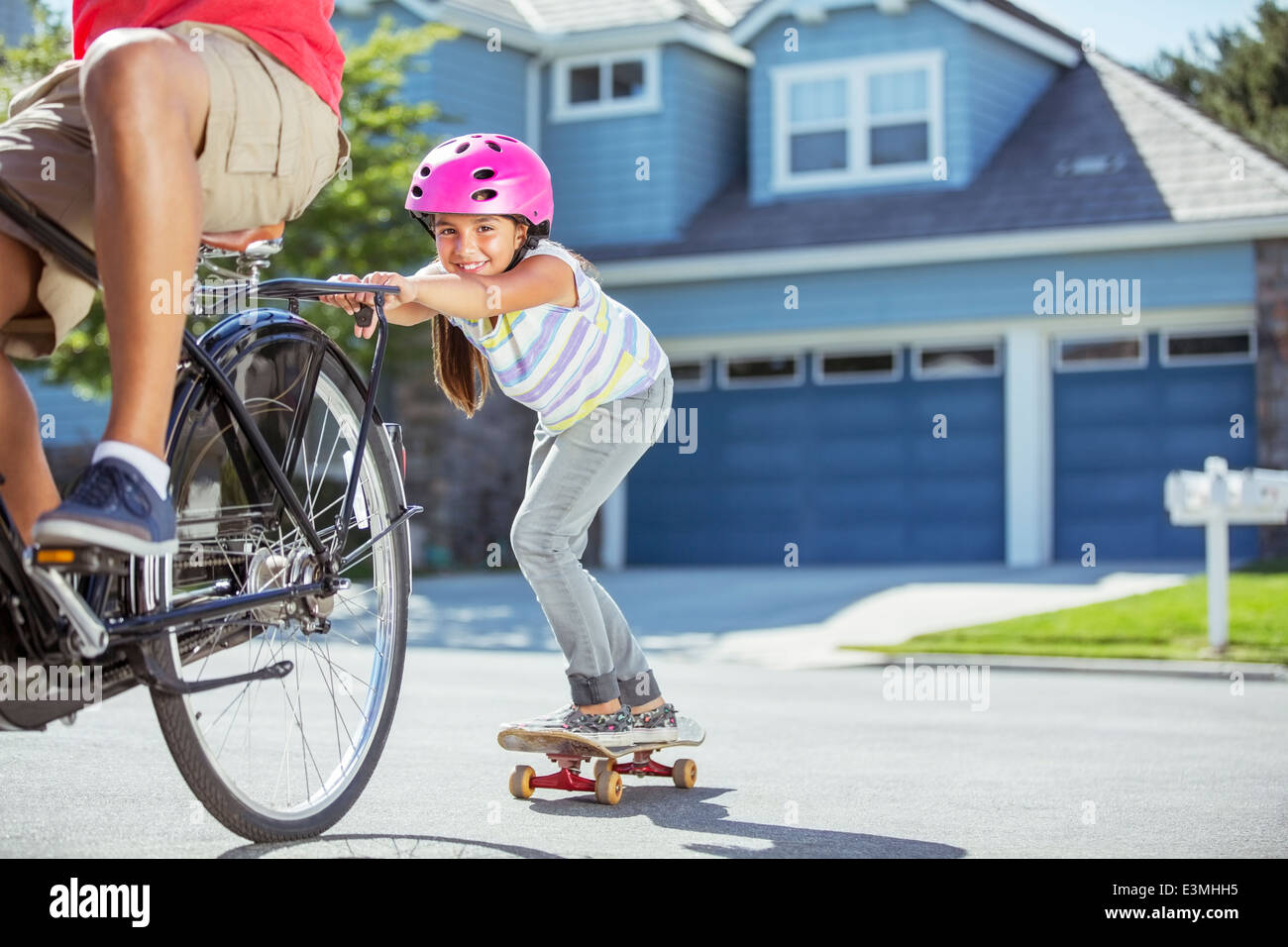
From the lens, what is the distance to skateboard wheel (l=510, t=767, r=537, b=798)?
529 centimetres

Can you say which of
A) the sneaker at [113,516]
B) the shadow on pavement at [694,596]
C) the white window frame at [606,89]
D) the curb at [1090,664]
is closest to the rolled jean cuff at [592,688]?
the sneaker at [113,516]

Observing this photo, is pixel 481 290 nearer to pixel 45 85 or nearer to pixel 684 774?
pixel 45 85

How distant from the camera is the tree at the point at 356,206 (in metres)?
18.2

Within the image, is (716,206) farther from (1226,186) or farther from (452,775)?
(452,775)

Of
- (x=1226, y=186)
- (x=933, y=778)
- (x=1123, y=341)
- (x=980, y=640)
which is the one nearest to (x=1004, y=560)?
(x=1123, y=341)

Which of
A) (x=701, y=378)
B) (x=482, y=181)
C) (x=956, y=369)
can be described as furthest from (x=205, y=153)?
(x=701, y=378)

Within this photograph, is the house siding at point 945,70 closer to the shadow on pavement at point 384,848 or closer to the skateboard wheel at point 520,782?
the skateboard wheel at point 520,782

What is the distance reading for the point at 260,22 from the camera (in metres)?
3.72

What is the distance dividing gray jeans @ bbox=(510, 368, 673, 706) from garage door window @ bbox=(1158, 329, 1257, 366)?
15836 mm

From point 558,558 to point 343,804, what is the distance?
1252 millimetres

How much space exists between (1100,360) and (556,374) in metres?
16.3

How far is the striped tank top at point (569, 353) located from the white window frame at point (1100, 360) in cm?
1582

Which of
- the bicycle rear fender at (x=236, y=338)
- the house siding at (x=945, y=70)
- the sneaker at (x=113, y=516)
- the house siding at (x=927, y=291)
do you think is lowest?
the sneaker at (x=113, y=516)

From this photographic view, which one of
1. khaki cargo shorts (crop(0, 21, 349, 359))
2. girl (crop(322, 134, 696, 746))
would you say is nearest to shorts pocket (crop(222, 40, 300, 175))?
khaki cargo shorts (crop(0, 21, 349, 359))
